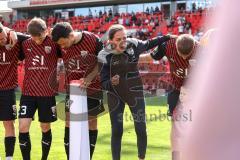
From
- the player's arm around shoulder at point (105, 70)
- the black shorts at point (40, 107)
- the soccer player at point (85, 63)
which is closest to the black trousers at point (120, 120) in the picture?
the player's arm around shoulder at point (105, 70)

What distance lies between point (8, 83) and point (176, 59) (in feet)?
7.02

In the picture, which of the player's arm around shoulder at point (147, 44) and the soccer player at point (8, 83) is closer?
the player's arm around shoulder at point (147, 44)

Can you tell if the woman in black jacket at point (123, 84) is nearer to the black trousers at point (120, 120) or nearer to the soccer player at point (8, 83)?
the black trousers at point (120, 120)

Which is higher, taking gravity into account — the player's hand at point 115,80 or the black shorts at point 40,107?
the player's hand at point 115,80

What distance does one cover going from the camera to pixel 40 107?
17.1ft

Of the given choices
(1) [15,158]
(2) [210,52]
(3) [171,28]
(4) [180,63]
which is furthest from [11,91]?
(3) [171,28]

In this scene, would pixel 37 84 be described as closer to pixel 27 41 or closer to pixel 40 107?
pixel 40 107

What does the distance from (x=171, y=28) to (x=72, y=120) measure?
84.6ft

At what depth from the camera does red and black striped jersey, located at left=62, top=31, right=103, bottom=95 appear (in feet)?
16.3

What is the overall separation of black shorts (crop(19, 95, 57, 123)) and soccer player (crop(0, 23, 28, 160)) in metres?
0.24

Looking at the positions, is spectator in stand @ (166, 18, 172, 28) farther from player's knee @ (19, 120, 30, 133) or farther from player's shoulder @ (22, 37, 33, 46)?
player's knee @ (19, 120, 30, 133)

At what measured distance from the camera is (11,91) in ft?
17.6

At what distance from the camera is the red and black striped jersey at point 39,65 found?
16.9 feet

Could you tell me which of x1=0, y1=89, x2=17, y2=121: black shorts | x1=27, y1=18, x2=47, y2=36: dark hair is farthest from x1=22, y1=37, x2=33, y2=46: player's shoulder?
x1=0, y1=89, x2=17, y2=121: black shorts
